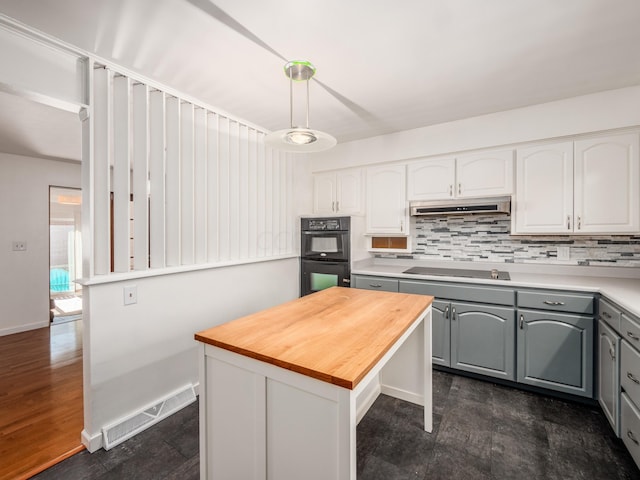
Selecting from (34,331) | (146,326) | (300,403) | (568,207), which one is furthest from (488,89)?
(34,331)

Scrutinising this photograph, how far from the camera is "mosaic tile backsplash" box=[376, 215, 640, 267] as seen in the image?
8.24 feet

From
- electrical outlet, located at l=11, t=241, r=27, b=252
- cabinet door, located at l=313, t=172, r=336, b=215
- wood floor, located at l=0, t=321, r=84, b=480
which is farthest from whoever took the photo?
electrical outlet, located at l=11, t=241, r=27, b=252

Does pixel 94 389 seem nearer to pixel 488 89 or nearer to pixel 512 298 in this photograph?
pixel 512 298

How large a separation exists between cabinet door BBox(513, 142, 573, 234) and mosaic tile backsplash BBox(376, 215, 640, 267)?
11.4 inches

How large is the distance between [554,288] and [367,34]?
2203 mm

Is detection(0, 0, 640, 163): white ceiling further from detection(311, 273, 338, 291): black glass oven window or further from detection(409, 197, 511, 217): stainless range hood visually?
detection(311, 273, 338, 291): black glass oven window

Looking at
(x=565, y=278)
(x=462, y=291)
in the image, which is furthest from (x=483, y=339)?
(x=565, y=278)

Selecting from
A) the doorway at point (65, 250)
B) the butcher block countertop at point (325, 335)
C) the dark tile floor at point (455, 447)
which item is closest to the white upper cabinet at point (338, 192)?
the butcher block countertop at point (325, 335)

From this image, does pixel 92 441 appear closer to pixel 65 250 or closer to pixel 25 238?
pixel 25 238

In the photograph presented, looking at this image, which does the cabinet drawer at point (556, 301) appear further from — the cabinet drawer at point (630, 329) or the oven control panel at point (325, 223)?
the oven control panel at point (325, 223)

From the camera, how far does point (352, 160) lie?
3510mm

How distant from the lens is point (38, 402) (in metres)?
2.22

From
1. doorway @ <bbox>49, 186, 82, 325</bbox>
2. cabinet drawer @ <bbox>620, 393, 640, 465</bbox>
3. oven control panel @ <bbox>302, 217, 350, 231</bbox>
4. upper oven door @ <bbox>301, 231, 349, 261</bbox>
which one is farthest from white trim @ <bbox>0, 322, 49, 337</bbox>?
cabinet drawer @ <bbox>620, 393, 640, 465</bbox>

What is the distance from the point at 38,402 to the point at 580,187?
457 centimetres
